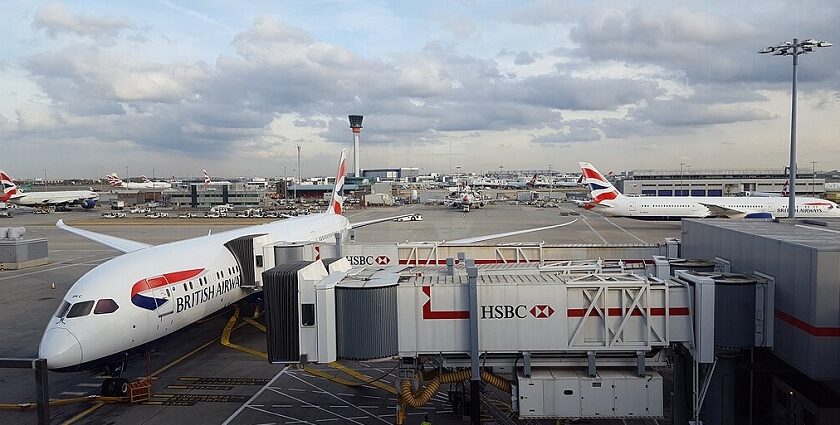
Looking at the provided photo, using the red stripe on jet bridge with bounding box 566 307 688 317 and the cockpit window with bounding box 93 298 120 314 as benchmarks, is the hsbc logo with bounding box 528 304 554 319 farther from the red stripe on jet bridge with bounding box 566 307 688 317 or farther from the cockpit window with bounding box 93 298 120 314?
the cockpit window with bounding box 93 298 120 314

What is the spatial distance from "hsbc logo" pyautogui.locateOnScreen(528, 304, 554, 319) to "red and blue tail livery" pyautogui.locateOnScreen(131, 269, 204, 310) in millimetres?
13200

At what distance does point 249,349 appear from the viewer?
984 inches

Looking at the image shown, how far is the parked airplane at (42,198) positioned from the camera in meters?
114

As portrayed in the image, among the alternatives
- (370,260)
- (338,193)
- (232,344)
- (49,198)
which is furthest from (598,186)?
(49,198)

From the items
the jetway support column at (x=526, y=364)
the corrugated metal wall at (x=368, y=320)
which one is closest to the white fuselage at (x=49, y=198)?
the corrugated metal wall at (x=368, y=320)

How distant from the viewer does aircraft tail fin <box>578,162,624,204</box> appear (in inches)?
2844

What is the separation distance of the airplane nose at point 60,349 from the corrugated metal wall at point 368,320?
27.8ft

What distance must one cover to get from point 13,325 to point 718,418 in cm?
3275

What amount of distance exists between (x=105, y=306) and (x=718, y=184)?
140 metres

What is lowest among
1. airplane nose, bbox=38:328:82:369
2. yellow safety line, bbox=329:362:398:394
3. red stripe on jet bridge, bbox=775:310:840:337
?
yellow safety line, bbox=329:362:398:394

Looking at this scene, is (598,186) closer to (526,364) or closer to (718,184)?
(526,364)

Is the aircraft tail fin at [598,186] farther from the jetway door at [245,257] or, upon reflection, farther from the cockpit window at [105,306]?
the cockpit window at [105,306]

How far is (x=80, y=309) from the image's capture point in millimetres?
17625

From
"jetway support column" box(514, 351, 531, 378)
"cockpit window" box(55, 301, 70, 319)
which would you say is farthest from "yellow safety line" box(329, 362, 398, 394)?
"cockpit window" box(55, 301, 70, 319)
